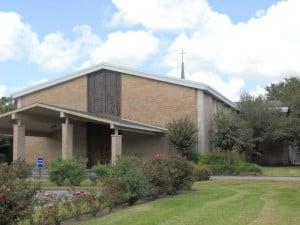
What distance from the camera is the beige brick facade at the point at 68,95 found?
47.3 meters

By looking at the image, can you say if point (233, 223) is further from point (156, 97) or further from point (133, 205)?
point (156, 97)

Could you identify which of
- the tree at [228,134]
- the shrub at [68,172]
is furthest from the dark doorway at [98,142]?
the shrub at [68,172]

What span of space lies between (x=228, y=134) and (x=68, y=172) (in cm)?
1985

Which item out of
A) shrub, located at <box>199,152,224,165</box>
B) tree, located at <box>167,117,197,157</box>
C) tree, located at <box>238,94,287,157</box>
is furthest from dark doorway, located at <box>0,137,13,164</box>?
tree, located at <box>238,94,287,157</box>

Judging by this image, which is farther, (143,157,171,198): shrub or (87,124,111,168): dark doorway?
(87,124,111,168): dark doorway

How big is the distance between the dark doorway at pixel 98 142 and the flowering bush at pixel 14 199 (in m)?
35.8

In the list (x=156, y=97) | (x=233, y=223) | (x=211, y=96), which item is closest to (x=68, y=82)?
(x=156, y=97)

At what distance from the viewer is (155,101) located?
44.7 meters

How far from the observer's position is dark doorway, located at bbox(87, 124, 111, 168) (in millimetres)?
46750

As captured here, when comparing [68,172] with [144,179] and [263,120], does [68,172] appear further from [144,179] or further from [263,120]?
Result: [263,120]

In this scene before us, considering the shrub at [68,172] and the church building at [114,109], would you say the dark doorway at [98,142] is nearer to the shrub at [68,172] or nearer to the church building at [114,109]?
the church building at [114,109]

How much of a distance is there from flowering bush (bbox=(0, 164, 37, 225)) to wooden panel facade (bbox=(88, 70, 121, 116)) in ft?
116

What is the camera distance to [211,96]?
46406 mm

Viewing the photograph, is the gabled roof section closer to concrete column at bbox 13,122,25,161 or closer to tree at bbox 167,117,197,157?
tree at bbox 167,117,197,157
